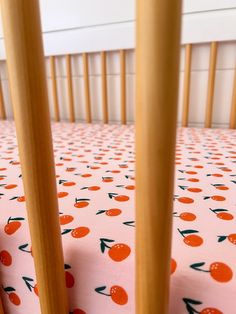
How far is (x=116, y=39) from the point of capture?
127 cm

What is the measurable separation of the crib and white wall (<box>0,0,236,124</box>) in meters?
0.77

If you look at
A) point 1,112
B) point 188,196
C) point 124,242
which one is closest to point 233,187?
point 188,196

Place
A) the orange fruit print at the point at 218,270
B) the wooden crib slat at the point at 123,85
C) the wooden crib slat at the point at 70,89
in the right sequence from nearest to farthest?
the orange fruit print at the point at 218,270, the wooden crib slat at the point at 123,85, the wooden crib slat at the point at 70,89

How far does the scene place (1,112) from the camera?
167cm

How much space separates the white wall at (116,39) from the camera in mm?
1115

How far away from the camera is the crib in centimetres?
21

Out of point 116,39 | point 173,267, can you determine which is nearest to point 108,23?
point 116,39

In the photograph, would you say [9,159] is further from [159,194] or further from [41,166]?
[159,194]

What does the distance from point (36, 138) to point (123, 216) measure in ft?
0.72

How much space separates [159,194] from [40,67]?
0.18m

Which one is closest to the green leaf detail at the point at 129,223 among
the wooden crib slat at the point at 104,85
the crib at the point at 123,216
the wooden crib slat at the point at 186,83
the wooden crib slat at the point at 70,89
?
the crib at the point at 123,216

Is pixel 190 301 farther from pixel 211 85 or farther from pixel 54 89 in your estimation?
pixel 54 89

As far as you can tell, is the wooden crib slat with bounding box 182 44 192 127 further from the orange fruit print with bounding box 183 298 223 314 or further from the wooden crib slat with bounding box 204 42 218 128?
the orange fruit print with bounding box 183 298 223 314

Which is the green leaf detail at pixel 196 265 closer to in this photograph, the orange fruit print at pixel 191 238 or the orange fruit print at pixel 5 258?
the orange fruit print at pixel 191 238
